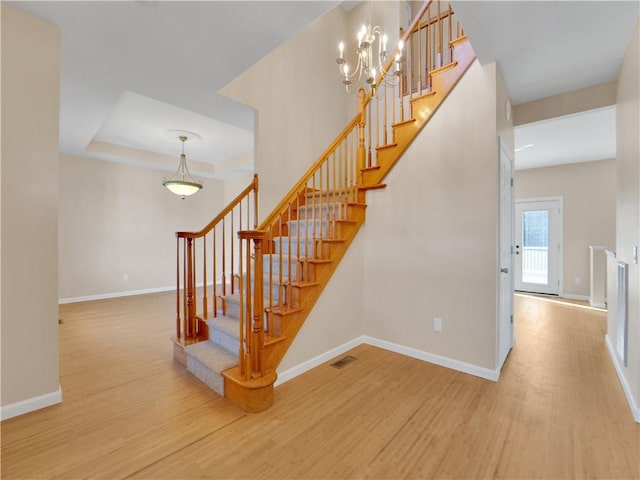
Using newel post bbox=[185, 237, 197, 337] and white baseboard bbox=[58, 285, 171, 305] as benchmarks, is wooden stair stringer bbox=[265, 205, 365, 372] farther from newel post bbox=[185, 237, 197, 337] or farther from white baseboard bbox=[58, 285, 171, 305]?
white baseboard bbox=[58, 285, 171, 305]

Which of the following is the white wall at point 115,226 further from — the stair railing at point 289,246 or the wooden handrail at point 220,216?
the stair railing at point 289,246

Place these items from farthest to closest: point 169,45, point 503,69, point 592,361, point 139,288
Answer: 1. point 139,288
2. point 592,361
3. point 503,69
4. point 169,45

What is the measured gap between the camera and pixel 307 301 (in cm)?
256

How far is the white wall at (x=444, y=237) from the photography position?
2490 millimetres

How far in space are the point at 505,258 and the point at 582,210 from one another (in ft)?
14.5

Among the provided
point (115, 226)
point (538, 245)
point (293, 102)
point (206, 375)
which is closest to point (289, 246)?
point (206, 375)

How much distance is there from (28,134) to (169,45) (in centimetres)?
114

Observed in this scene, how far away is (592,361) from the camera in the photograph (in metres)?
2.80

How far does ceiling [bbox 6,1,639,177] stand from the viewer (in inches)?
74.0

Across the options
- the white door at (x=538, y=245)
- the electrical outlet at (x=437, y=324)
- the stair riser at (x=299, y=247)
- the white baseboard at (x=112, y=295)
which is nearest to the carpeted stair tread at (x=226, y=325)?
the stair riser at (x=299, y=247)

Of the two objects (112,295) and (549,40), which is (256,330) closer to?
(549,40)

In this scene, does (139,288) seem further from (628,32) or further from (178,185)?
(628,32)

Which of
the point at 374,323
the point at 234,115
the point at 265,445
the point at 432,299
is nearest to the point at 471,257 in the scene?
the point at 432,299

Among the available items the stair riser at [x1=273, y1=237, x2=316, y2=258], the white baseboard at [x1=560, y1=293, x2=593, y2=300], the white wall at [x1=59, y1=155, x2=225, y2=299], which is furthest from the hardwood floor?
the white baseboard at [x1=560, y1=293, x2=593, y2=300]
